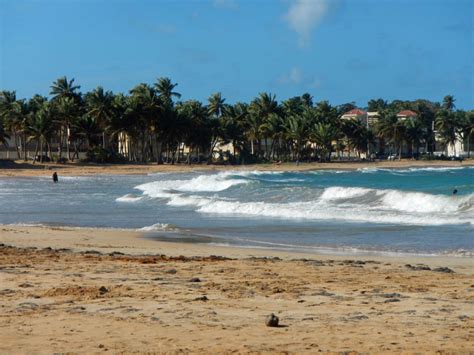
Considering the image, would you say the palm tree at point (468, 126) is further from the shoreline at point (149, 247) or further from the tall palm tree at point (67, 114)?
the shoreline at point (149, 247)

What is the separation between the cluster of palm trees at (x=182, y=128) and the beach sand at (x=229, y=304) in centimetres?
6983

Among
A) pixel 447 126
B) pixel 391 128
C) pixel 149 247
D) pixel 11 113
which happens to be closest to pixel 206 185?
pixel 149 247

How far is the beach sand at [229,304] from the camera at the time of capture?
625cm

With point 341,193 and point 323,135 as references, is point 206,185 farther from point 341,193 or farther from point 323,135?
point 323,135

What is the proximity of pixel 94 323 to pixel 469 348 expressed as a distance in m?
3.21

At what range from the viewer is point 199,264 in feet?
39.5

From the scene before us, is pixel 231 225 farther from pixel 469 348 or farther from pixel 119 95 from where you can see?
pixel 119 95

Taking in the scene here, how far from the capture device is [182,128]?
8800 cm

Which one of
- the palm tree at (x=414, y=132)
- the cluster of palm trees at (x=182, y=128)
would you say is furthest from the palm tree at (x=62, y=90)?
the palm tree at (x=414, y=132)

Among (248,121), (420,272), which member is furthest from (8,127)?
(420,272)

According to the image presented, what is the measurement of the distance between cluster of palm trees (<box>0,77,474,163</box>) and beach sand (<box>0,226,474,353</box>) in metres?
69.8

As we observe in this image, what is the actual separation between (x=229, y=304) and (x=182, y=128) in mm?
80525

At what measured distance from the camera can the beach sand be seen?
6.25m

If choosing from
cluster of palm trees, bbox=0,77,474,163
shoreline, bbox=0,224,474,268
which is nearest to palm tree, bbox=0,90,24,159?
cluster of palm trees, bbox=0,77,474,163
